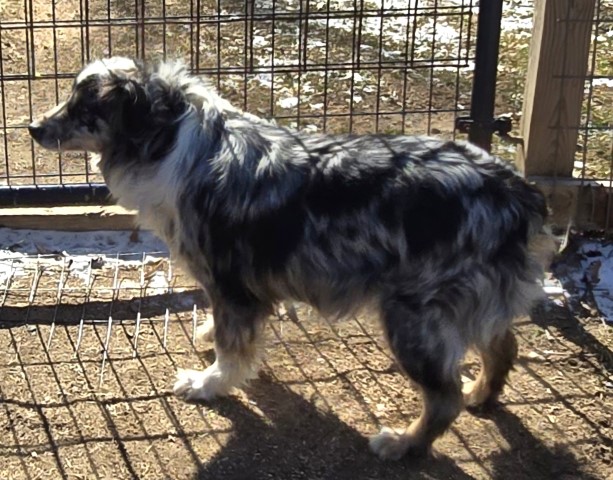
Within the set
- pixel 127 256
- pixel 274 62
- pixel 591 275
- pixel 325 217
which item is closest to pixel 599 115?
pixel 591 275

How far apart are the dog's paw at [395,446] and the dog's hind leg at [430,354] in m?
0.05

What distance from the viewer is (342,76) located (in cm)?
696

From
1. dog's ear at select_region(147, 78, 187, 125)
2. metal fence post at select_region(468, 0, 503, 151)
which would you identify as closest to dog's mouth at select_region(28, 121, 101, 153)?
dog's ear at select_region(147, 78, 187, 125)

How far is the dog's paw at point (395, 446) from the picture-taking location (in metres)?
3.88

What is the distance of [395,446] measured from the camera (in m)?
3.90

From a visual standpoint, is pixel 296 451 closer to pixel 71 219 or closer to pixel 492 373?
pixel 492 373

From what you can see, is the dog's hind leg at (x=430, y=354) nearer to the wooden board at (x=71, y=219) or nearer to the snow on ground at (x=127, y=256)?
the snow on ground at (x=127, y=256)

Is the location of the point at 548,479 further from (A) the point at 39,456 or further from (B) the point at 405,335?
(A) the point at 39,456

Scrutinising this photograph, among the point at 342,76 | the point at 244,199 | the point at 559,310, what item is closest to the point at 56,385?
the point at 244,199

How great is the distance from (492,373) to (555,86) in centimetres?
163

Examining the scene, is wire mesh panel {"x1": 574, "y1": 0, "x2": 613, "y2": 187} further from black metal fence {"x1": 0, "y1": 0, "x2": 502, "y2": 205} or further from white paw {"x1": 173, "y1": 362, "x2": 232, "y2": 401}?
white paw {"x1": 173, "y1": 362, "x2": 232, "y2": 401}

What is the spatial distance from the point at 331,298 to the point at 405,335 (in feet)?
1.09

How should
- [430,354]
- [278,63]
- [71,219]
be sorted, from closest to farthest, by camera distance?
[430,354] < [71,219] < [278,63]

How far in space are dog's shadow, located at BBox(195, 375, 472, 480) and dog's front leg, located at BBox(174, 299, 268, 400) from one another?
0.08m
